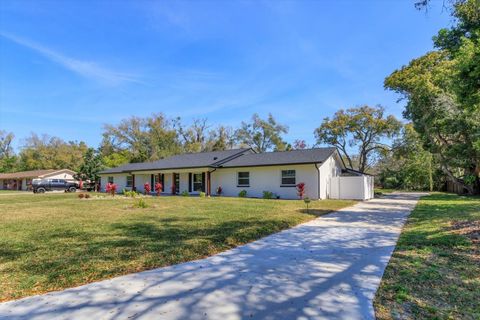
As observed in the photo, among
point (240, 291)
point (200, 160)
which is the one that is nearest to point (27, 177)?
point (200, 160)

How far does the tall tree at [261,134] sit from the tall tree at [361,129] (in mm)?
13192

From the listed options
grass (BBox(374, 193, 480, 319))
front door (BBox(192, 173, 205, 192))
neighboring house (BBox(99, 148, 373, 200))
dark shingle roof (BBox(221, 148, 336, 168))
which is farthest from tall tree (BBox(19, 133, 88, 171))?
grass (BBox(374, 193, 480, 319))

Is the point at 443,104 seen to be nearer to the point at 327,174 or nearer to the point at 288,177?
the point at 327,174

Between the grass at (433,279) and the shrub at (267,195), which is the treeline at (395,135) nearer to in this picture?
the grass at (433,279)

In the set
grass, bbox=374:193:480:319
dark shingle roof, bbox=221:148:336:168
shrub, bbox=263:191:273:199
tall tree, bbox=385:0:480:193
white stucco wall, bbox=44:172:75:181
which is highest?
tall tree, bbox=385:0:480:193

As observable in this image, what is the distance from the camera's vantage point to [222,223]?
354 inches

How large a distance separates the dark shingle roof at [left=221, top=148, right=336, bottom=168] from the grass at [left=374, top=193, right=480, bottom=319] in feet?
41.2

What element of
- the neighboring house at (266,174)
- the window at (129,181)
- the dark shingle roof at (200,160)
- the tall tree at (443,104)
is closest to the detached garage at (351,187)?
the neighboring house at (266,174)

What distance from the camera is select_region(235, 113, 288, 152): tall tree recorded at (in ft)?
163

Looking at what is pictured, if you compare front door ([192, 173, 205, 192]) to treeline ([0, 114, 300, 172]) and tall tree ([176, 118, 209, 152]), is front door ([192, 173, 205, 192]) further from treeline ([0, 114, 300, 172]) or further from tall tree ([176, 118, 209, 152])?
tall tree ([176, 118, 209, 152])

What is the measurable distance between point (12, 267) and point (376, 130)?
34.6 metres

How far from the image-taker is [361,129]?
34344mm

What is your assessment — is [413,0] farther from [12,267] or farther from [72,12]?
[72,12]

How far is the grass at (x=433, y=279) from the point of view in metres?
3.23
